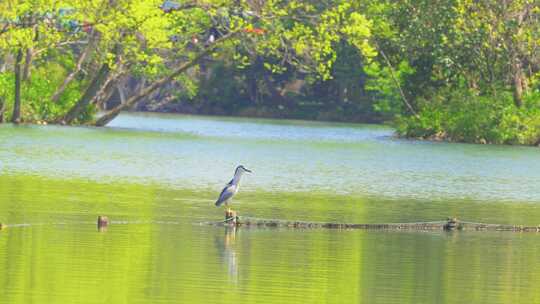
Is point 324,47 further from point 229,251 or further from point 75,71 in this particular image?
point 229,251

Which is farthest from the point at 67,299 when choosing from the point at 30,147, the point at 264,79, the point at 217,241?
the point at 264,79

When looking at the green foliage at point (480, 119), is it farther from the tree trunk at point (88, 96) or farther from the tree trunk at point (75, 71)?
the tree trunk at point (75, 71)

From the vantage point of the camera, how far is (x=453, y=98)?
61656 millimetres

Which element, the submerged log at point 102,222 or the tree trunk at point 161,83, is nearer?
the submerged log at point 102,222

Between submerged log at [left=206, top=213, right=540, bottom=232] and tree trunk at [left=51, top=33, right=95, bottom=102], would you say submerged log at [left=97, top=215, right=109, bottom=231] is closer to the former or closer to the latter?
submerged log at [left=206, top=213, right=540, bottom=232]

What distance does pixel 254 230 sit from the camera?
2267cm

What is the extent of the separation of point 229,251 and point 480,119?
4183cm

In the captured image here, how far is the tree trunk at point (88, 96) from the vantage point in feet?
200

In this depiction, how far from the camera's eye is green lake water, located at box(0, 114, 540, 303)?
16.5 metres

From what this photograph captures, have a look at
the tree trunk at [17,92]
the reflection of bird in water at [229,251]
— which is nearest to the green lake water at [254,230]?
the reflection of bird in water at [229,251]

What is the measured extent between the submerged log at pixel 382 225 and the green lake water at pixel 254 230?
0.35 meters

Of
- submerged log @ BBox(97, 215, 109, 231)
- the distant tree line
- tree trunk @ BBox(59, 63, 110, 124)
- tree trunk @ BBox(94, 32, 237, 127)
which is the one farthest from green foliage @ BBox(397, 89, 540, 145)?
submerged log @ BBox(97, 215, 109, 231)

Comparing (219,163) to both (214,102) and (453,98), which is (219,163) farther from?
(214,102)

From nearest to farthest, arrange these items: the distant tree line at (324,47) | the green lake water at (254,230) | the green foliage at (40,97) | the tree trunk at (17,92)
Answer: the green lake water at (254,230) → the distant tree line at (324,47) → the tree trunk at (17,92) → the green foliage at (40,97)
